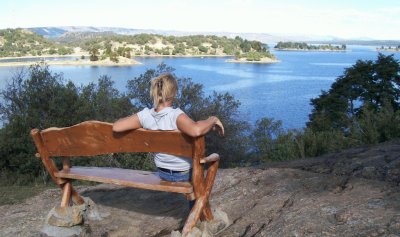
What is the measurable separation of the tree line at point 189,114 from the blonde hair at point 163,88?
17.1ft

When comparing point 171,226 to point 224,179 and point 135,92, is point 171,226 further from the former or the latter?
point 135,92

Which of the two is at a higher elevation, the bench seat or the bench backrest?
the bench backrest

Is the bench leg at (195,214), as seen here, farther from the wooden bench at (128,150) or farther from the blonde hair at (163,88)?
the blonde hair at (163,88)

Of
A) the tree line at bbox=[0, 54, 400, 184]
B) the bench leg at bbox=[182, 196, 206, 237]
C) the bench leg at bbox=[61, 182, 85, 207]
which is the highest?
the bench leg at bbox=[182, 196, 206, 237]

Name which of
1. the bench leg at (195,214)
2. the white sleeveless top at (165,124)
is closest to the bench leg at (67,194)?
the white sleeveless top at (165,124)

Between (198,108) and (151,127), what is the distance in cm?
1615

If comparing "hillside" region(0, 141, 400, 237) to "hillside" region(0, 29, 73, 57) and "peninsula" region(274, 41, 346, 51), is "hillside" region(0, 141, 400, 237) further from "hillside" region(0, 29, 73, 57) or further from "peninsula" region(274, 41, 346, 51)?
"peninsula" region(274, 41, 346, 51)

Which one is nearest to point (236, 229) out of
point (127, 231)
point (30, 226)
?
point (127, 231)

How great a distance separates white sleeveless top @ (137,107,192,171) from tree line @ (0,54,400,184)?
16.5 feet

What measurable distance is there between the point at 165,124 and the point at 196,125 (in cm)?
35

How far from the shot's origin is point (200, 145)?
2.86 metres

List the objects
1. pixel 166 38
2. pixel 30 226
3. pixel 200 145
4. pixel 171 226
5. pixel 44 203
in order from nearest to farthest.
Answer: pixel 200 145 < pixel 171 226 < pixel 30 226 < pixel 44 203 < pixel 166 38

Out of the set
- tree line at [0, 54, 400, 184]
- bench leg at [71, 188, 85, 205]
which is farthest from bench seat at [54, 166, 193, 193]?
tree line at [0, 54, 400, 184]

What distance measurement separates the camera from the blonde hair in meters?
2.97
